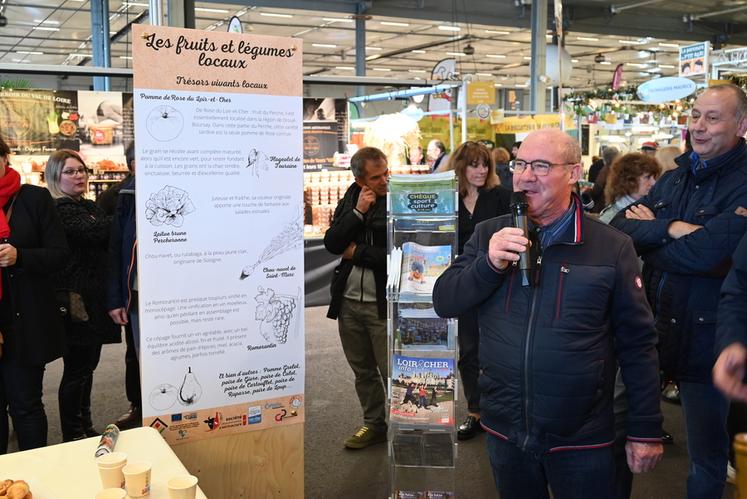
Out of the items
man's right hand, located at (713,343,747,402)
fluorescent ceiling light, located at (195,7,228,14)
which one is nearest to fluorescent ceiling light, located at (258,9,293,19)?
fluorescent ceiling light, located at (195,7,228,14)

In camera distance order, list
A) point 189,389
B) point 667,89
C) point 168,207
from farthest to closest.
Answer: point 667,89 < point 189,389 < point 168,207

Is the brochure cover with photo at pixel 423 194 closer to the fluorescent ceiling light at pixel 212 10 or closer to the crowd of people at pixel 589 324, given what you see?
the crowd of people at pixel 589 324

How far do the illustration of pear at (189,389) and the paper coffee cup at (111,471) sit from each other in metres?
0.78

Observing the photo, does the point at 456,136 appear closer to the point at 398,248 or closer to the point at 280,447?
the point at 398,248

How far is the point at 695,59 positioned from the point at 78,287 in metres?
7.44

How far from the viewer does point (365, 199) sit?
3.47 meters

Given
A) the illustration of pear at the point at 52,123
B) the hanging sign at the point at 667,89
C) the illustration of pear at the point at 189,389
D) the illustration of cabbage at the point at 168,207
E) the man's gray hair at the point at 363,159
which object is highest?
the hanging sign at the point at 667,89

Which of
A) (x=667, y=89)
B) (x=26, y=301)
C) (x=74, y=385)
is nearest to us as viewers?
(x=26, y=301)

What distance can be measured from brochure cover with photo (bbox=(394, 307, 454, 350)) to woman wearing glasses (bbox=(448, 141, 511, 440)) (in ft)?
2.53

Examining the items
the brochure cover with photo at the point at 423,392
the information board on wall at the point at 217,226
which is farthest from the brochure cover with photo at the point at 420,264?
the information board on wall at the point at 217,226

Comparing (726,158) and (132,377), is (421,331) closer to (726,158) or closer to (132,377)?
(726,158)

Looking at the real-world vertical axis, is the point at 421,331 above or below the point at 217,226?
below

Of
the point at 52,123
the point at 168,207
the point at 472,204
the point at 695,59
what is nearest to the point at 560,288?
the point at 168,207

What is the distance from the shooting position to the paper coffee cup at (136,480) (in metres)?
1.58
